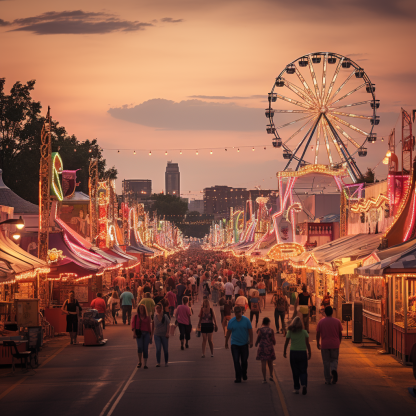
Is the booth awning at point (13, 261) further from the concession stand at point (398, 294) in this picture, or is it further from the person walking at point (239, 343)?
the concession stand at point (398, 294)

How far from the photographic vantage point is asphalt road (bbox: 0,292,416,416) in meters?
10.5

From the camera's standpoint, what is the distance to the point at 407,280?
1568cm

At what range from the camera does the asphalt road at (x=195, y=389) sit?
415 inches

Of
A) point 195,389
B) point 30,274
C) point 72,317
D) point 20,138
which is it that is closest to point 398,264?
point 195,389

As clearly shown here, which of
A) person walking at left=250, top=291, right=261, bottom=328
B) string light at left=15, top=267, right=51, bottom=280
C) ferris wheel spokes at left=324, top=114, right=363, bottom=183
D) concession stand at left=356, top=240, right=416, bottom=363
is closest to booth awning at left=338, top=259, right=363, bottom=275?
concession stand at left=356, top=240, right=416, bottom=363

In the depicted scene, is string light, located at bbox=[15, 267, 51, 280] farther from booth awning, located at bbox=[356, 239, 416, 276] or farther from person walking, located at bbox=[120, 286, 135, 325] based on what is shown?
booth awning, located at bbox=[356, 239, 416, 276]

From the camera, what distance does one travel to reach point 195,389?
12.1 meters

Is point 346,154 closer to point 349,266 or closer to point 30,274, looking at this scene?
point 349,266

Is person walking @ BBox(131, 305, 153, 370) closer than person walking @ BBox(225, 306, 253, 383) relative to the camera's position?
No

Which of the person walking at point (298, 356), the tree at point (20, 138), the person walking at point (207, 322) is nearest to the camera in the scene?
the person walking at point (298, 356)

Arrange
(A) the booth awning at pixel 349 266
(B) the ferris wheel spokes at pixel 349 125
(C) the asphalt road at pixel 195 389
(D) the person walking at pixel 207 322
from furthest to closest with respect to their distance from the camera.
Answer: (B) the ferris wheel spokes at pixel 349 125, (A) the booth awning at pixel 349 266, (D) the person walking at pixel 207 322, (C) the asphalt road at pixel 195 389

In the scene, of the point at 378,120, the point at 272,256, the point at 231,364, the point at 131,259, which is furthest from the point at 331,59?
the point at 231,364

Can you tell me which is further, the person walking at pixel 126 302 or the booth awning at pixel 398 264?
the person walking at pixel 126 302

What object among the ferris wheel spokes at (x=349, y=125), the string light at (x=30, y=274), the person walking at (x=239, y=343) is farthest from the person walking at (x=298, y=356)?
the ferris wheel spokes at (x=349, y=125)
